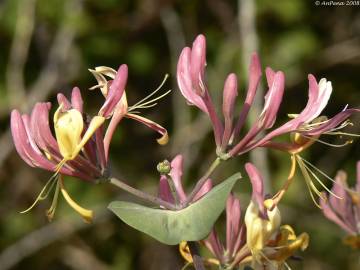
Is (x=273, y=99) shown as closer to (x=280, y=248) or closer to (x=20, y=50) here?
(x=280, y=248)

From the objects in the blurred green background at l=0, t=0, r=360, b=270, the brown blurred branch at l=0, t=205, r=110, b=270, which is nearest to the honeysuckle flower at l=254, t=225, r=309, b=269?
the blurred green background at l=0, t=0, r=360, b=270

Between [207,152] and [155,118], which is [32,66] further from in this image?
[207,152]

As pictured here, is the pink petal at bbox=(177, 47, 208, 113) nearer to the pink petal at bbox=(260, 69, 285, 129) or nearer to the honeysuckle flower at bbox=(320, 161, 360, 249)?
the pink petal at bbox=(260, 69, 285, 129)

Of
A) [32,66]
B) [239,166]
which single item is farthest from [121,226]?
[32,66]

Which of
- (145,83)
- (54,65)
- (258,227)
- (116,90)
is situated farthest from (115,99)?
(145,83)

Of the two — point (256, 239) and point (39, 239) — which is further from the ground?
point (256, 239)
